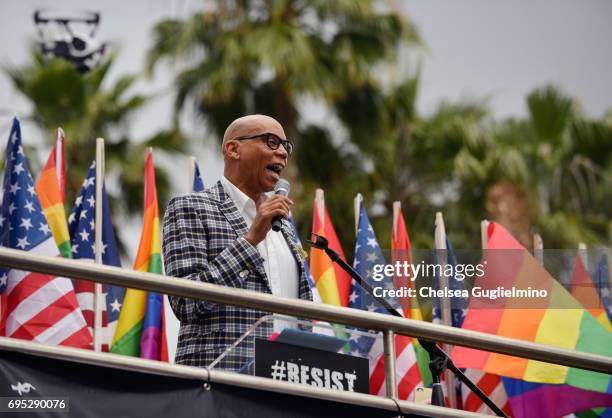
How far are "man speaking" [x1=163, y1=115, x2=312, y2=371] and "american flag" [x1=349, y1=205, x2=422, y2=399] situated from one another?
0.42 m

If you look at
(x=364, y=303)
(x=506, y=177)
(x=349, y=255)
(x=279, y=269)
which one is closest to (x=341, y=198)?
(x=349, y=255)

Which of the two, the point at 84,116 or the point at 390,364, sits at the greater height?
the point at 84,116

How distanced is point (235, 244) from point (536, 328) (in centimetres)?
417

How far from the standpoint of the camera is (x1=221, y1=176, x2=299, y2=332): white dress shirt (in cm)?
575

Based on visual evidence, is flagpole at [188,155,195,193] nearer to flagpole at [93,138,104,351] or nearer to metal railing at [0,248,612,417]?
flagpole at [93,138,104,351]

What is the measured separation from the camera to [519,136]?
21.1 metres

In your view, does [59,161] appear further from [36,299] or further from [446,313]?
[446,313]

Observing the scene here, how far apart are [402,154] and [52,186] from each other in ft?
41.7

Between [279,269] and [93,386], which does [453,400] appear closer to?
[279,269]

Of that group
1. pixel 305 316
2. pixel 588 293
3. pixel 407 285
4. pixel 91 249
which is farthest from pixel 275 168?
pixel 588 293

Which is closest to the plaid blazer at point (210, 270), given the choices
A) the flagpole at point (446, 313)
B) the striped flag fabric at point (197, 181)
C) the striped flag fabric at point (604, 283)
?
the flagpole at point (446, 313)

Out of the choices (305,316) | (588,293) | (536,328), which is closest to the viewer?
(305,316)

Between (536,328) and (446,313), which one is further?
(536,328)

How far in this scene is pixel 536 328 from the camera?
9.07 metres
